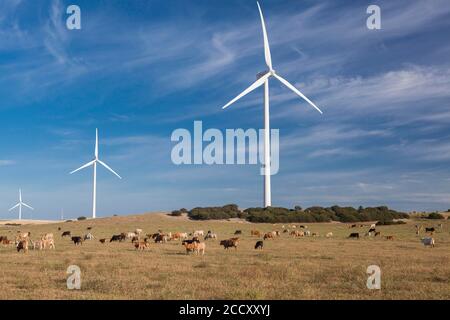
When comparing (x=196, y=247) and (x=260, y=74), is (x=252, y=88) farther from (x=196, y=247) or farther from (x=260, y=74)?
(x=196, y=247)

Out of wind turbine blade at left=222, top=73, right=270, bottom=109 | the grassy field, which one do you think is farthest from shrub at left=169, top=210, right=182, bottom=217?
the grassy field

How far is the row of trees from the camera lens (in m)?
85.4

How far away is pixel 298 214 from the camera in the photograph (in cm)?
8869

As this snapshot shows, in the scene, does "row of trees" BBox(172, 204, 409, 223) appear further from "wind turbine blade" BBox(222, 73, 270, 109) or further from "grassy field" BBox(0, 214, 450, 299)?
"grassy field" BBox(0, 214, 450, 299)

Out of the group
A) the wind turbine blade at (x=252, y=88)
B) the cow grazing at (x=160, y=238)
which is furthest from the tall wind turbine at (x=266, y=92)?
the cow grazing at (x=160, y=238)

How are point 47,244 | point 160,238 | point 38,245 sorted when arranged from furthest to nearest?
point 160,238 < point 47,244 < point 38,245

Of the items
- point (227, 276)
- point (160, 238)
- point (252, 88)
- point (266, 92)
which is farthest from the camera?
point (266, 92)

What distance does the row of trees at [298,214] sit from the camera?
280ft

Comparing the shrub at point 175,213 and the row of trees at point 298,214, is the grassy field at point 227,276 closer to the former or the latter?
the row of trees at point 298,214

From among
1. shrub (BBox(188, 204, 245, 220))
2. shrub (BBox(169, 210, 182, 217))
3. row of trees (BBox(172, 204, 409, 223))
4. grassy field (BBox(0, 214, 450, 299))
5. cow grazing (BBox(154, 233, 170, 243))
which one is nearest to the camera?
grassy field (BBox(0, 214, 450, 299))

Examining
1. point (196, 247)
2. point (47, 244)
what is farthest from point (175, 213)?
point (196, 247)
